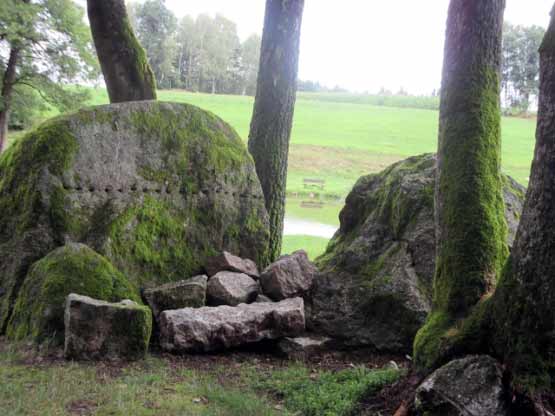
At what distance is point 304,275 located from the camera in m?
7.55

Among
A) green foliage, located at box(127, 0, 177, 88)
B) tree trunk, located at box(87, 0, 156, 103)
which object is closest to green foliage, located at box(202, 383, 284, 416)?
tree trunk, located at box(87, 0, 156, 103)

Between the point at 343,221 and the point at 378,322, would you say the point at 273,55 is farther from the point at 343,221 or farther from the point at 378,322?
the point at 378,322

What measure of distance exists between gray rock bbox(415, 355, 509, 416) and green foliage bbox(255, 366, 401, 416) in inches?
32.4

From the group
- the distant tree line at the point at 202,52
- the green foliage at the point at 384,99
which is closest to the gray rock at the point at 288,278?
the distant tree line at the point at 202,52

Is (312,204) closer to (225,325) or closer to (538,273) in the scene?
(225,325)

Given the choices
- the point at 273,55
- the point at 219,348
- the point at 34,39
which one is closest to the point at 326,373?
the point at 219,348

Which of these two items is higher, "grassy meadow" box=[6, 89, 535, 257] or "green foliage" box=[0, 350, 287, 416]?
"grassy meadow" box=[6, 89, 535, 257]

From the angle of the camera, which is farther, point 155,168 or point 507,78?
point 507,78

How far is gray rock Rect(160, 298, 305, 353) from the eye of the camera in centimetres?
608

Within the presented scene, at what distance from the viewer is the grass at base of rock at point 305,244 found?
14346 millimetres

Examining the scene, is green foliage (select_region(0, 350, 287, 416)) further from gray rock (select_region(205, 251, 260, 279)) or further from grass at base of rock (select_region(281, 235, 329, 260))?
grass at base of rock (select_region(281, 235, 329, 260))

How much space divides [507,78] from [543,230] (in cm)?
2907

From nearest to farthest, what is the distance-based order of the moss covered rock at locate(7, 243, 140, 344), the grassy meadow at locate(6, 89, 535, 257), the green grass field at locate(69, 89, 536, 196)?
the moss covered rock at locate(7, 243, 140, 344)
the grassy meadow at locate(6, 89, 535, 257)
the green grass field at locate(69, 89, 536, 196)

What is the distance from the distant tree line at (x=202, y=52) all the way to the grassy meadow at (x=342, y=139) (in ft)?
26.1
